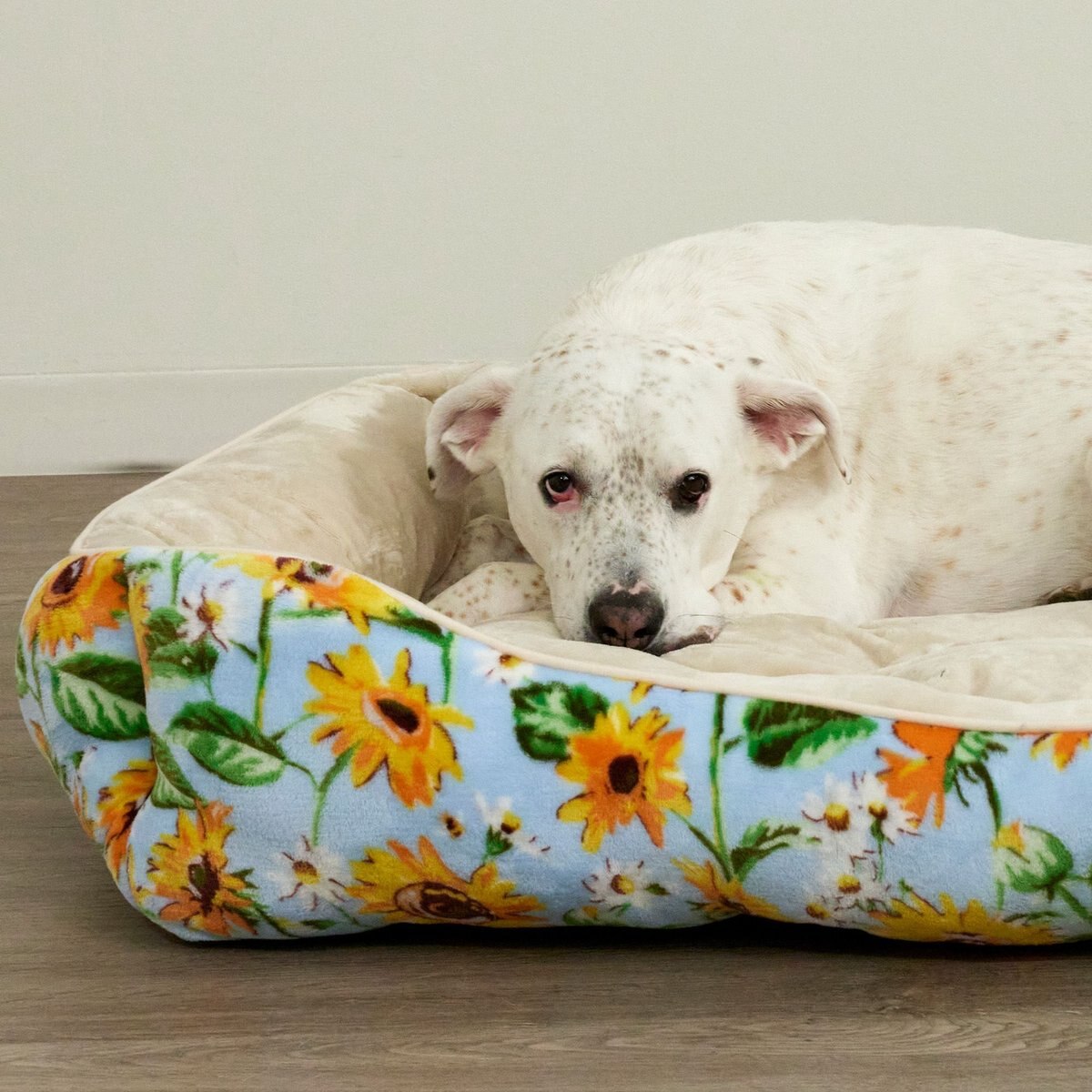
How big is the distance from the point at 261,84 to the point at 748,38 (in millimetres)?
1374

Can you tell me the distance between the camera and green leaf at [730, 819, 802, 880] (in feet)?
5.04

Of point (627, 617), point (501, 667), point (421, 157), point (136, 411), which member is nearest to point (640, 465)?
point (627, 617)

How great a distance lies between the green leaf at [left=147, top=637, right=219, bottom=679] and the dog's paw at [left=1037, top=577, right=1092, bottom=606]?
134 cm

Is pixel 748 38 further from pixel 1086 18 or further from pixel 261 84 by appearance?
pixel 261 84

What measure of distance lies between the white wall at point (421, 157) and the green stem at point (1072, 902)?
2.99 metres

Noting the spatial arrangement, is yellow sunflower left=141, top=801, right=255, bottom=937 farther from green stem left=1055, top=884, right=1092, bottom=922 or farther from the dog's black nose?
green stem left=1055, top=884, right=1092, bottom=922

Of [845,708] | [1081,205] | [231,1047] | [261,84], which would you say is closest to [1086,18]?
[1081,205]

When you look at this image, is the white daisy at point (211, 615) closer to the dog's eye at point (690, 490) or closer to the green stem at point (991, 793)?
the dog's eye at point (690, 490)

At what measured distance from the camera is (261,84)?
13.5 ft

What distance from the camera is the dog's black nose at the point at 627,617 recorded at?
6.39 ft

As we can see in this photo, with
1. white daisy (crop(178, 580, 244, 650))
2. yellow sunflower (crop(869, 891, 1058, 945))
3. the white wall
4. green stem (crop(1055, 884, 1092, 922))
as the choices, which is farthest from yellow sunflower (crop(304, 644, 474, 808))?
the white wall

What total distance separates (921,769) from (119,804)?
941mm

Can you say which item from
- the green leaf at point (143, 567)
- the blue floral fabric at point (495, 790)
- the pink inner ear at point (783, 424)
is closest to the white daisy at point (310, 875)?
the blue floral fabric at point (495, 790)

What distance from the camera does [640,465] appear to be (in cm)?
205
